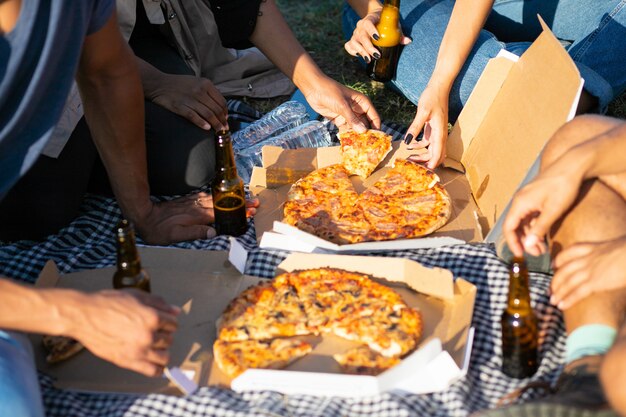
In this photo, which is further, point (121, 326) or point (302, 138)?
point (302, 138)

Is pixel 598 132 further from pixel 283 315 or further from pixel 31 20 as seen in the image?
pixel 31 20

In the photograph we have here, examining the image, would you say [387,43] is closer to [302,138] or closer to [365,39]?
[365,39]

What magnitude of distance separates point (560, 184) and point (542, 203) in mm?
88

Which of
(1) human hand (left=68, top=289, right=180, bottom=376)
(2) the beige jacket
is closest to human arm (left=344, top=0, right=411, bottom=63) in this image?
(2) the beige jacket

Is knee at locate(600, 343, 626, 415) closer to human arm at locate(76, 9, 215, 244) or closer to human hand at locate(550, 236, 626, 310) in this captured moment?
human hand at locate(550, 236, 626, 310)

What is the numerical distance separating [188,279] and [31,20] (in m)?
1.19

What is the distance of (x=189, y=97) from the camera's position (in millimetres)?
4074

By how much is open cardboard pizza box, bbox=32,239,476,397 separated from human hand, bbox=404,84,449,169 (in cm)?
90

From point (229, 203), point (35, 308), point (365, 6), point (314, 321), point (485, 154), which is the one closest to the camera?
point (35, 308)

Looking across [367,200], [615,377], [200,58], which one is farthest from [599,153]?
[200,58]

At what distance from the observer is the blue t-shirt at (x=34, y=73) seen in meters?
2.54

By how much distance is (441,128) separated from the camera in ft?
12.9

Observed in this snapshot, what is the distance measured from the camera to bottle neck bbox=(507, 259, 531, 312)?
259 centimetres

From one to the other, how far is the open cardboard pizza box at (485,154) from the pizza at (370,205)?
8 centimetres
